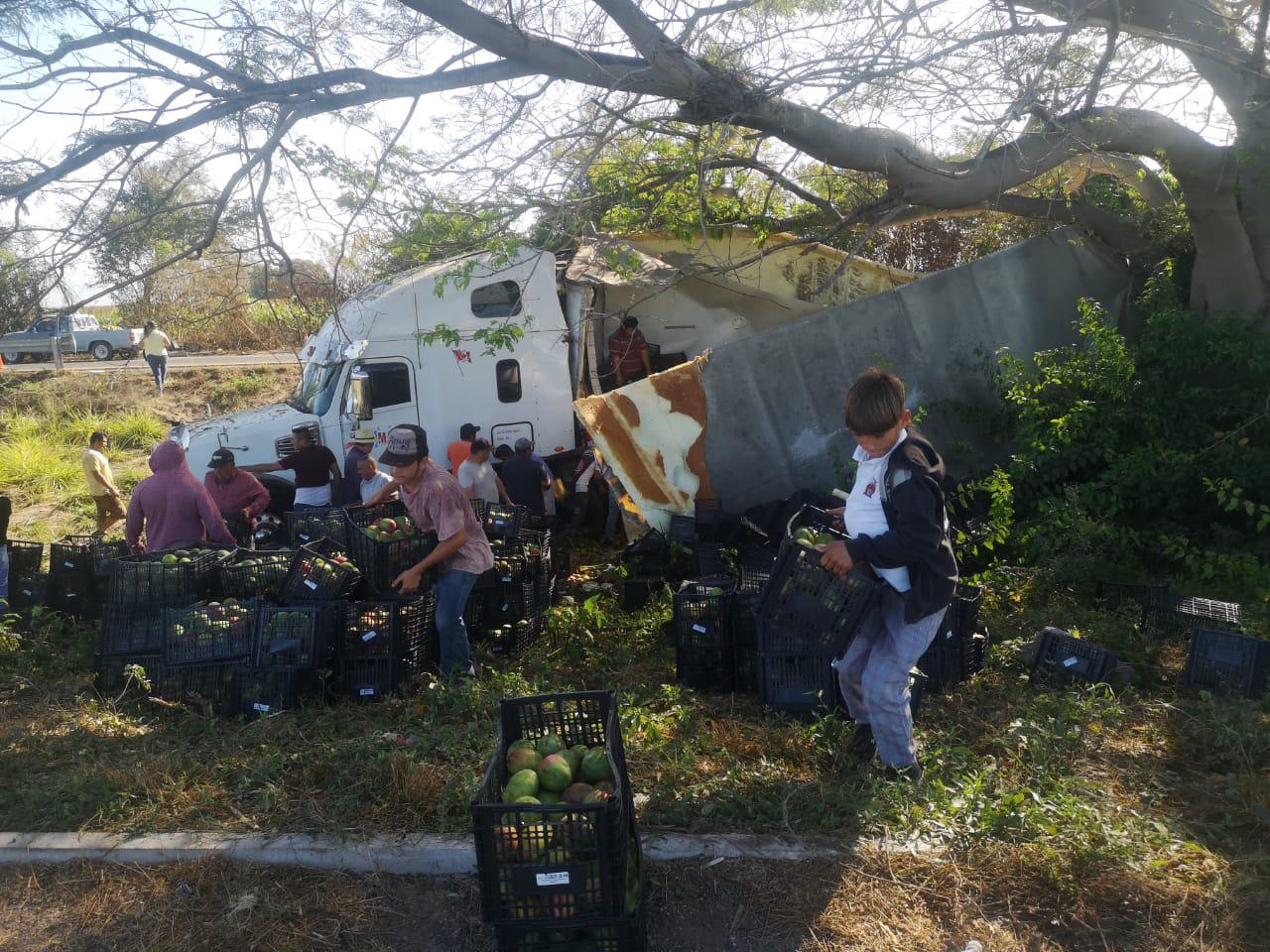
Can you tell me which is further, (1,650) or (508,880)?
(1,650)

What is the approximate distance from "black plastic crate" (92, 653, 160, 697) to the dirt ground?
198 centimetres

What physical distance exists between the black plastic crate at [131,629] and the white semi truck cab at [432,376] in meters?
3.99

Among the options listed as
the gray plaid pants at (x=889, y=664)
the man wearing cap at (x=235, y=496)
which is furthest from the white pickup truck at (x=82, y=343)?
the gray plaid pants at (x=889, y=664)

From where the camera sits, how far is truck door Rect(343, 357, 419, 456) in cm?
988

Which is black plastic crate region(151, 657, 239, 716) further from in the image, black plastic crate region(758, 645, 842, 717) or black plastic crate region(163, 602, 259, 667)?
black plastic crate region(758, 645, 842, 717)

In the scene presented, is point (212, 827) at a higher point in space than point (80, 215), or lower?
lower

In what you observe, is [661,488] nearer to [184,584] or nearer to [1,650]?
[184,584]

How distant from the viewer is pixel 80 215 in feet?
18.7

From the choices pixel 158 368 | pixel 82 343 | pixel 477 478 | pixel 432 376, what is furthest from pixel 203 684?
pixel 82 343

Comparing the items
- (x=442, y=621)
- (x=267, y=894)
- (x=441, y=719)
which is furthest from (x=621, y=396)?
(x=267, y=894)

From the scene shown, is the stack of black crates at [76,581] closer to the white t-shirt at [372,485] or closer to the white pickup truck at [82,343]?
the white t-shirt at [372,485]

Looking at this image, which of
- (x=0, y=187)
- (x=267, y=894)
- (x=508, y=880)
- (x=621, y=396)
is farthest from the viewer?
(x=621, y=396)

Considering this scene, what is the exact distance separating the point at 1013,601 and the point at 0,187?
295 inches

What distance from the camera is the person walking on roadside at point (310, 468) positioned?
9.16 m
